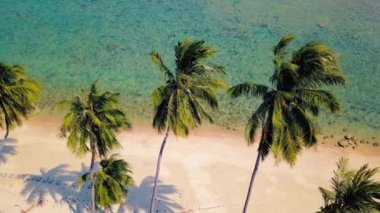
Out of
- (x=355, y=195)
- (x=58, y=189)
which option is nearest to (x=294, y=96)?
(x=355, y=195)

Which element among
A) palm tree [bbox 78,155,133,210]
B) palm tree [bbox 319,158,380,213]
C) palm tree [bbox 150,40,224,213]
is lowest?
palm tree [bbox 78,155,133,210]

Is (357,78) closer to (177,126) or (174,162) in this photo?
(174,162)

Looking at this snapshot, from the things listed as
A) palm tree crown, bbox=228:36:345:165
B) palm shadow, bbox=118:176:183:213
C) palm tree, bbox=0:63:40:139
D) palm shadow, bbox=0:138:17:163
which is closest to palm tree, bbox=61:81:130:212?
palm tree, bbox=0:63:40:139

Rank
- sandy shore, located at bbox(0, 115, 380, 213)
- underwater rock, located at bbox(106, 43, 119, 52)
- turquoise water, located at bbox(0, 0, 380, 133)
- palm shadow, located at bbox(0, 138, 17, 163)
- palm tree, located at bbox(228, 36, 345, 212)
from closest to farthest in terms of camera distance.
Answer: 1. palm tree, located at bbox(228, 36, 345, 212)
2. sandy shore, located at bbox(0, 115, 380, 213)
3. palm shadow, located at bbox(0, 138, 17, 163)
4. turquoise water, located at bbox(0, 0, 380, 133)
5. underwater rock, located at bbox(106, 43, 119, 52)

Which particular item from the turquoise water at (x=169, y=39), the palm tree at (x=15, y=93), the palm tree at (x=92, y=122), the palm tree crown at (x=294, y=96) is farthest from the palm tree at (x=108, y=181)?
the turquoise water at (x=169, y=39)

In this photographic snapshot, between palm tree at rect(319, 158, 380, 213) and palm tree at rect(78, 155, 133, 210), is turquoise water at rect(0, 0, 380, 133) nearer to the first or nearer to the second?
palm tree at rect(78, 155, 133, 210)

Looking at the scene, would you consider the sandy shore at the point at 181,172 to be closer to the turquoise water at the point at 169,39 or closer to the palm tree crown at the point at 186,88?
the turquoise water at the point at 169,39

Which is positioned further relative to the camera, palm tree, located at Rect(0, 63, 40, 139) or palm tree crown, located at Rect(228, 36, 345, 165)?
palm tree, located at Rect(0, 63, 40, 139)

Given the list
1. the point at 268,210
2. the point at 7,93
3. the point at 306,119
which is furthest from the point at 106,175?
the point at 268,210
